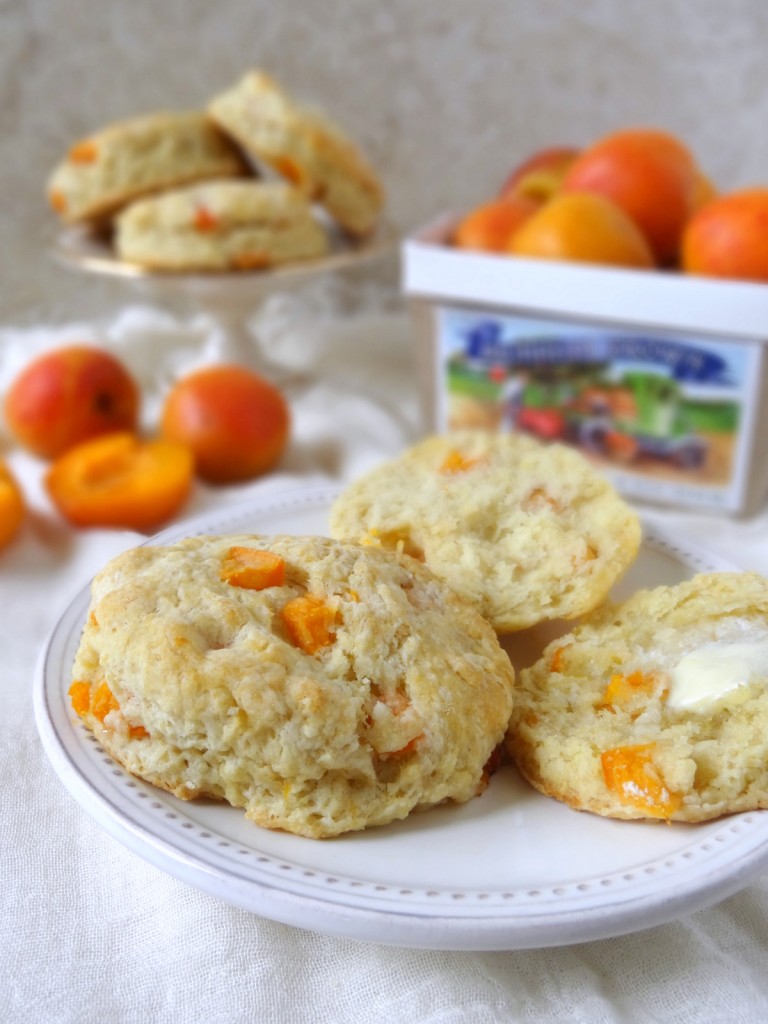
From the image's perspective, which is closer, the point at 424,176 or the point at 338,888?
the point at 338,888

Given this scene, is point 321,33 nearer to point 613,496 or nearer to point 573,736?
point 613,496

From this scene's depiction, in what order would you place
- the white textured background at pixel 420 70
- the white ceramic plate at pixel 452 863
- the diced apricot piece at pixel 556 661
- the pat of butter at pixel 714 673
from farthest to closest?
the white textured background at pixel 420 70 < the diced apricot piece at pixel 556 661 < the pat of butter at pixel 714 673 < the white ceramic plate at pixel 452 863

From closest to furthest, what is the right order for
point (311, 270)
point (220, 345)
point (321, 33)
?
point (311, 270), point (220, 345), point (321, 33)

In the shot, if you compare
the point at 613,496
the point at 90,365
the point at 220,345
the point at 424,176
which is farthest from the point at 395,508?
the point at 424,176

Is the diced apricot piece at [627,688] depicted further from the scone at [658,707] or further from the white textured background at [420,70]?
the white textured background at [420,70]

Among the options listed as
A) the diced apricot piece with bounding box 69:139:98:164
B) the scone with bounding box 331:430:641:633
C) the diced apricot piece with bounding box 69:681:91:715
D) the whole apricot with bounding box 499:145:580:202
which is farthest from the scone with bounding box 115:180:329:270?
the diced apricot piece with bounding box 69:681:91:715

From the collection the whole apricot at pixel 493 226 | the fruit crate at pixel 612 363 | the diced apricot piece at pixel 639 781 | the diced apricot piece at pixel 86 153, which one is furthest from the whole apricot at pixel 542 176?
the diced apricot piece at pixel 639 781

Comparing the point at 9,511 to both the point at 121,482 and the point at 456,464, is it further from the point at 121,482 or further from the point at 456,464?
the point at 456,464

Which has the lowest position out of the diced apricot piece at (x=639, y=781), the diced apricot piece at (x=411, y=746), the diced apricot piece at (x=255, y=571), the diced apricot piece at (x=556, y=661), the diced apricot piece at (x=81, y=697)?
the diced apricot piece at (x=556, y=661)
